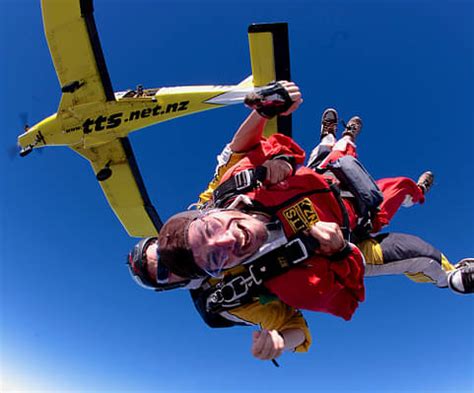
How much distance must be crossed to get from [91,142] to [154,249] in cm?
612

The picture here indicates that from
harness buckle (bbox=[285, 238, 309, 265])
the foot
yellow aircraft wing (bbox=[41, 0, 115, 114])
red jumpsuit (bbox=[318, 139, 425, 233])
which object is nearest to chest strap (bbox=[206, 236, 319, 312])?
harness buckle (bbox=[285, 238, 309, 265])

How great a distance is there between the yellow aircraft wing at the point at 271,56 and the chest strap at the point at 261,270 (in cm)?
381

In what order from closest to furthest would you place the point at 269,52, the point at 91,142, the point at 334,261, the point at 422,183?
the point at 334,261 → the point at 422,183 → the point at 269,52 → the point at 91,142

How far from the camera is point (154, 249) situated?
159cm

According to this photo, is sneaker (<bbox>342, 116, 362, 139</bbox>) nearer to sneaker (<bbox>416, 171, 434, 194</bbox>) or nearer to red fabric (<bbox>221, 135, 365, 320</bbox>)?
sneaker (<bbox>416, 171, 434, 194</bbox>)

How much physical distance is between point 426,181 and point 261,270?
2.23m

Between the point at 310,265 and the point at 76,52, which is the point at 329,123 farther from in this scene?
the point at 76,52

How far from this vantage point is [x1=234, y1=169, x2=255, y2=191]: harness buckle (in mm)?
1569

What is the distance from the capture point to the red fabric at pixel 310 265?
1499 mm

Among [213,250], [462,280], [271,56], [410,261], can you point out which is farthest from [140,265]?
Answer: [271,56]

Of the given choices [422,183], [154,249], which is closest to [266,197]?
[154,249]

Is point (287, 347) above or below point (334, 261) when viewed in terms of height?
below

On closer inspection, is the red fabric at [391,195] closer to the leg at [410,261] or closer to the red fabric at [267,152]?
the leg at [410,261]

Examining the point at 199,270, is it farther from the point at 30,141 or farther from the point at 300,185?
the point at 30,141
